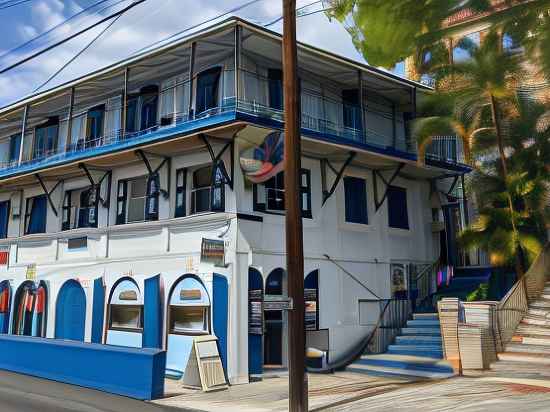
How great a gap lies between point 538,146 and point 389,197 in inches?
202

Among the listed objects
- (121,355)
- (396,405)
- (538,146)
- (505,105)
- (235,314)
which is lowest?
(396,405)

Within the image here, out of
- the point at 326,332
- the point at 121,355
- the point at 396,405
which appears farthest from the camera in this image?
the point at 326,332

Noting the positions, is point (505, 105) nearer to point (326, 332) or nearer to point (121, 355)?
point (326, 332)

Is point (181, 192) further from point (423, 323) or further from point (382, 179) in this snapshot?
point (423, 323)

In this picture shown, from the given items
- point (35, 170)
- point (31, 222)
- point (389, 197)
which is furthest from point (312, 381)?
point (31, 222)

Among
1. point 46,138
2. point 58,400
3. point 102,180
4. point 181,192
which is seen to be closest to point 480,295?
point 181,192

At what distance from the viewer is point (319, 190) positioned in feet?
58.9

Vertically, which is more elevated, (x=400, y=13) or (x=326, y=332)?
(x=400, y=13)

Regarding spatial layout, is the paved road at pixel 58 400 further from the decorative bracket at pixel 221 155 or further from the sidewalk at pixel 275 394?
the decorative bracket at pixel 221 155

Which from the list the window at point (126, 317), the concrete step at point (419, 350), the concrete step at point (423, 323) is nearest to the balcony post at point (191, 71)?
the window at point (126, 317)

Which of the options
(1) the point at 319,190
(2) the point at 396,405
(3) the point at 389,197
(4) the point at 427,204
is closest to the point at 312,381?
(2) the point at 396,405

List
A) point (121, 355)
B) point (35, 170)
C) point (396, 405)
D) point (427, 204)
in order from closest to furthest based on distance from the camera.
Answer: point (396, 405)
point (121, 355)
point (35, 170)
point (427, 204)

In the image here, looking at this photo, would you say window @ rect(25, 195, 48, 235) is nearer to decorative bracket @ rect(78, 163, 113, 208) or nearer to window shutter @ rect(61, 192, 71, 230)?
window shutter @ rect(61, 192, 71, 230)

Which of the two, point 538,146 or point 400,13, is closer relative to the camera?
point 400,13
